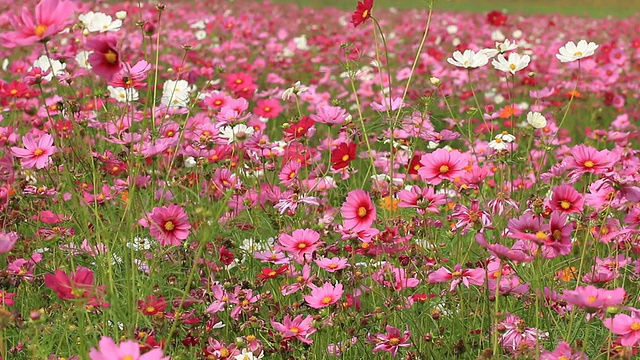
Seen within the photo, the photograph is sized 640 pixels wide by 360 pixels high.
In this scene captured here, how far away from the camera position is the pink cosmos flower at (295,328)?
151cm

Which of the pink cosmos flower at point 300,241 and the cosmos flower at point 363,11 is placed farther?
the cosmos flower at point 363,11

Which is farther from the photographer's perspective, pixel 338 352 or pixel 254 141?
pixel 254 141

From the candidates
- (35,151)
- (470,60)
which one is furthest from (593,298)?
(35,151)

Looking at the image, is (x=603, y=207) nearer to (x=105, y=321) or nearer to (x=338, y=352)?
(x=338, y=352)

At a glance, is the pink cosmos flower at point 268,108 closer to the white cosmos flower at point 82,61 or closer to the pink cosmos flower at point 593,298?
the white cosmos flower at point 82,61

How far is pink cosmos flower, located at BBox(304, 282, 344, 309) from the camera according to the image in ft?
5.10

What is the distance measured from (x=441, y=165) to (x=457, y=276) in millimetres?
301

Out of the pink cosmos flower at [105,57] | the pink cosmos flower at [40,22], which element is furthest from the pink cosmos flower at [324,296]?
the pink cosmos flower at [40,22]

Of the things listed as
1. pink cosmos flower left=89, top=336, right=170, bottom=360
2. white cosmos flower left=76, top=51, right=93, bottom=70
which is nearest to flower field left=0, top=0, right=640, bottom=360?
pink cosmos flower left=89, top=336, right=170, bottom=360

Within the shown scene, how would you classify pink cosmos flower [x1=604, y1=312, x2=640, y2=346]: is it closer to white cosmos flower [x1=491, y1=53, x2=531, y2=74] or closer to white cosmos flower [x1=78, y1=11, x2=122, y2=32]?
white cosmos flower [x1=491, y1=53, x2=531, y2=74]

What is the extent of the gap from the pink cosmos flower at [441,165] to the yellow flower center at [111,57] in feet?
2.30

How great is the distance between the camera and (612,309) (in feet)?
3.97

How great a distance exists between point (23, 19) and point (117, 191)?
2.42ft

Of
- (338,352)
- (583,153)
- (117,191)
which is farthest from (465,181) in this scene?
(117,191)
